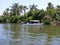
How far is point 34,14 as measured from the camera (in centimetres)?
7431

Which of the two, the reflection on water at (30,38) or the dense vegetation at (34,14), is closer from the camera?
the reflection on water at (30,38)

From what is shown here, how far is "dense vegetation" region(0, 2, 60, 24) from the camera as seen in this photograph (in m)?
65.6

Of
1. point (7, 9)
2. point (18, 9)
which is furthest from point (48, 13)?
point (7, 9)

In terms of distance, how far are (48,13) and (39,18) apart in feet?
13.9

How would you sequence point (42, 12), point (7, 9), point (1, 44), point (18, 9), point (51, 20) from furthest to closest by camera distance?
point (7, 9), point (18, 9), point (42, 12), point (51, 20), point (1, 44)

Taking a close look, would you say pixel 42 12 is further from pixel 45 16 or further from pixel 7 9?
pixel 7 9

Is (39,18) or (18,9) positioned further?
(18,9)

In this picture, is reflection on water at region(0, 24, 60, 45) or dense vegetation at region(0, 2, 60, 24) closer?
reflection on water at region(0, 24, 60, 45)

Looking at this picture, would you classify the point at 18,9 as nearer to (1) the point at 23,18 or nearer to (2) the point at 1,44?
(1) the point at 23,18

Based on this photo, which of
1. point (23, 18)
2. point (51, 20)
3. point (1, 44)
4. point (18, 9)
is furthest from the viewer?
point (18, 9)

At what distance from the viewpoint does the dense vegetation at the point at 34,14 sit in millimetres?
65588

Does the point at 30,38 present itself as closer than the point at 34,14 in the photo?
Yes

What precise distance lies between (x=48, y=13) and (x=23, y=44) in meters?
55.0

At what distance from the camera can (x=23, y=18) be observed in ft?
260
